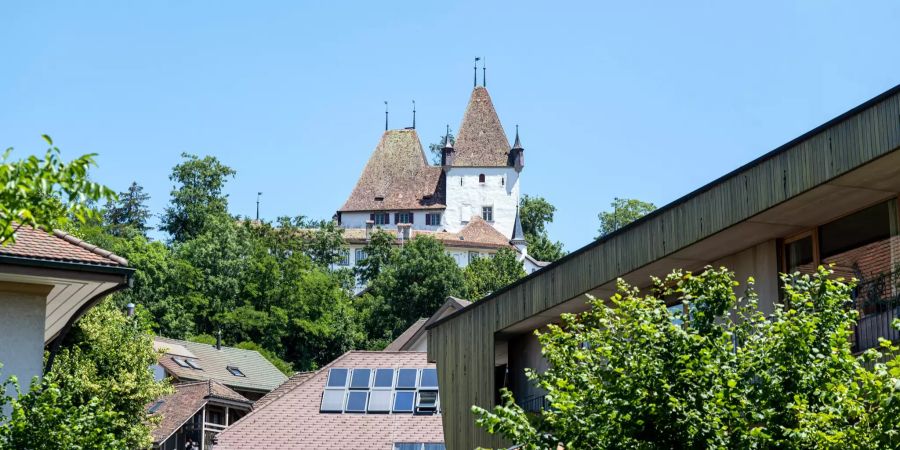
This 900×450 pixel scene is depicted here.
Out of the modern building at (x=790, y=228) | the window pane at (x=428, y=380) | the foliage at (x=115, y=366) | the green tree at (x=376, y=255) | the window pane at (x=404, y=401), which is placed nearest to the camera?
the modern building at (x=790, y=228)

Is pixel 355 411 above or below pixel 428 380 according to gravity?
below

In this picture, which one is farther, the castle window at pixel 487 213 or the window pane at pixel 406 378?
the castle window at pixel 487 213

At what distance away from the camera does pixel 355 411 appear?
3919 cm

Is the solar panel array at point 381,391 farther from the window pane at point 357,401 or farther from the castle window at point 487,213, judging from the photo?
the castle window at point 487,213

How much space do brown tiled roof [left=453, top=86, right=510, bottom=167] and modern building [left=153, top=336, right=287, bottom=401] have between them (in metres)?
67.7

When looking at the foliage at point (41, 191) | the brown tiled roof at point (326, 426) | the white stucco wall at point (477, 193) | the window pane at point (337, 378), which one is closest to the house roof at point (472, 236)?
the white stucco wall at point (477, 193)

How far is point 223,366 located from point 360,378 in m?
38.2

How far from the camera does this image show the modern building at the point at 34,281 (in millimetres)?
15086

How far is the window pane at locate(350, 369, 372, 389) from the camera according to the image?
4006 cm

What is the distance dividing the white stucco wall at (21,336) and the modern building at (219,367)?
5566 centimetres

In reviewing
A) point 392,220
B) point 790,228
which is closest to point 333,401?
point 790,228

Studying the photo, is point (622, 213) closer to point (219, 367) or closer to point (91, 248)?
point (219, 367)

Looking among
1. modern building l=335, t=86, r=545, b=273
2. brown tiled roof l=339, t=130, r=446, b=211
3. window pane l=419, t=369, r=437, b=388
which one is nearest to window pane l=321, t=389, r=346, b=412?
window pane l=419, t=369, r=437, b=388

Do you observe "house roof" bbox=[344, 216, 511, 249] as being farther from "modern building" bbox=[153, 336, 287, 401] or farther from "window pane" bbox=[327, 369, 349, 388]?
"window pane" bbox=[327, 369, 349, 388]
